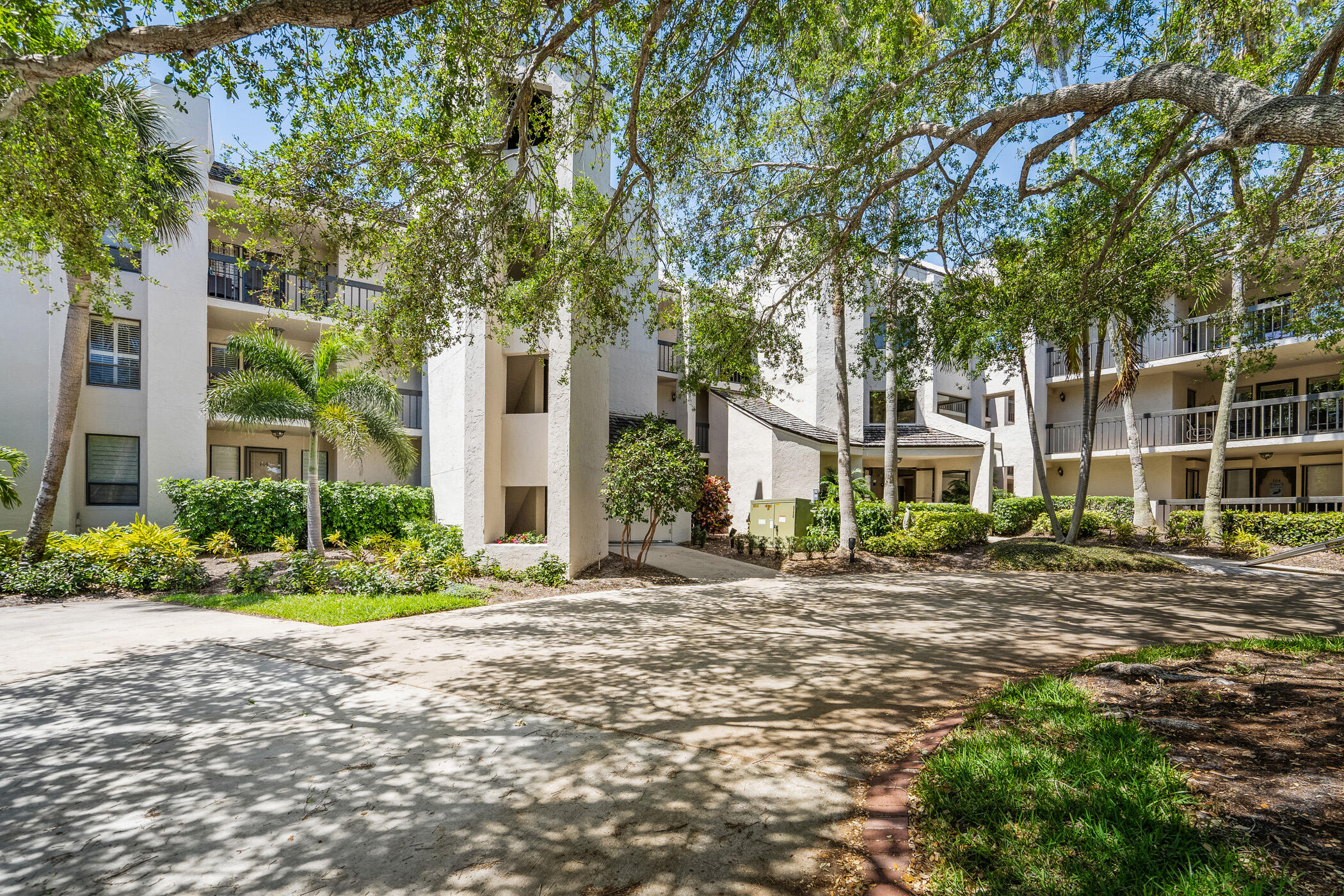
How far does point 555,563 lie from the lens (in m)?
11.4

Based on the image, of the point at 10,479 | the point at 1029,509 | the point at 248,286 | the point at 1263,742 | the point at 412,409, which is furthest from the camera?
the point at 1029,509

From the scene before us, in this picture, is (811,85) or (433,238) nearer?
(433,238)

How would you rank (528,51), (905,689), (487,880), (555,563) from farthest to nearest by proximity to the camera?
(555,563) < (528,51) < (905,689) < (487,880)

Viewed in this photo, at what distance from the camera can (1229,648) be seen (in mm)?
6480

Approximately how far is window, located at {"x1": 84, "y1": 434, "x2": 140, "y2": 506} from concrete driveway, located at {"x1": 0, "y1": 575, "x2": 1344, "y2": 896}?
25.8ft

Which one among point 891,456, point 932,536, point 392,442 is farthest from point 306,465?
point 932,536

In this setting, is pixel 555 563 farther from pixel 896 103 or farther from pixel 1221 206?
pixel 1221 206

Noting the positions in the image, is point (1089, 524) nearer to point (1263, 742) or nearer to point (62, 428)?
point (1263, 742)

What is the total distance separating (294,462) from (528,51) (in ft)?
52.1

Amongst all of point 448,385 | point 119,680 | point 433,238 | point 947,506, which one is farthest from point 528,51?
point 947,506

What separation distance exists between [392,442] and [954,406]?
20478mm

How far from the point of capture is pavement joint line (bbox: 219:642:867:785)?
3.82 meters

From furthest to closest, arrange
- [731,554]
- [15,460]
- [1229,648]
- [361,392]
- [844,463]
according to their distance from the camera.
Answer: [731,554]
[361,392]
[844,463]
[15,460]
[1229,648]

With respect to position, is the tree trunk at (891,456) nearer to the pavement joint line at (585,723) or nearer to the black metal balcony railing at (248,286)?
the black metal balcony railing at (248,286)
